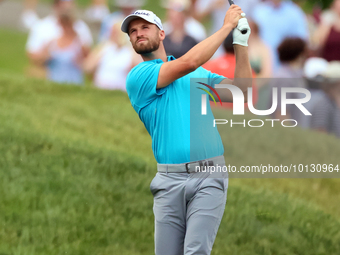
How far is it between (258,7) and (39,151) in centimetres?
682

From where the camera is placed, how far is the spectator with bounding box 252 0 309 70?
11789 millimetres

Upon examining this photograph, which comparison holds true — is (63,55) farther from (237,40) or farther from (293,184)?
(237,40)

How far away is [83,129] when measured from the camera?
854cm

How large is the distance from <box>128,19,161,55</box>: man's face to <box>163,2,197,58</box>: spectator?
20.3 feet

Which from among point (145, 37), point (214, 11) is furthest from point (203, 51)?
point (214, 11)

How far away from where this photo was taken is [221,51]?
1210 centimetres

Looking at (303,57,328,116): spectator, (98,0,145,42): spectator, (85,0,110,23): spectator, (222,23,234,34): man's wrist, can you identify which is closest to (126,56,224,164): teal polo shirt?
(222,23,234,34): man's wrist

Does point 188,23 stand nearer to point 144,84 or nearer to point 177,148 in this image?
point 144,84

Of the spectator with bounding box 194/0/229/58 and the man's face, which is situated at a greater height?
the spectator with bounding box 194/0/229/58

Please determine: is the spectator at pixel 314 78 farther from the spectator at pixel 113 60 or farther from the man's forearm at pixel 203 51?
the man's forearm at pixel 203 51

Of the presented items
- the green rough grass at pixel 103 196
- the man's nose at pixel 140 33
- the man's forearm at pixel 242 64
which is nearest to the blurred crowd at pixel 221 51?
the green rough grass at pixel 103 196

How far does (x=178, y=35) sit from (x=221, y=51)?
160 centimetres

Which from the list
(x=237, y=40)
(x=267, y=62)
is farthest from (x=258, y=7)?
(x=237, y=40)

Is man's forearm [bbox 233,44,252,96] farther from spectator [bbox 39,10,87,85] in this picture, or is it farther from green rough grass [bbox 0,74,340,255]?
spectator [bbox 39,10,87,85]
